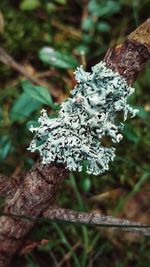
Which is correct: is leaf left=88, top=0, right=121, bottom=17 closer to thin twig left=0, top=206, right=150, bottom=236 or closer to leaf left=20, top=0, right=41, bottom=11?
leaf left=20, top=0, right=41, bottom=11

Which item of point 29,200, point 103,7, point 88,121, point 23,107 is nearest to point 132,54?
point 88,121

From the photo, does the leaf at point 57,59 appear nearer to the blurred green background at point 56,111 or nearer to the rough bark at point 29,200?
the blurred green background at point 56,111

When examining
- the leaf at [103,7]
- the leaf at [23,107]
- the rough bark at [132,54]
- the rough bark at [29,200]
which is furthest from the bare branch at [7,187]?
the leaf at [103,7]

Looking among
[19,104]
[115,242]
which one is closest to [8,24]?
[19,104]

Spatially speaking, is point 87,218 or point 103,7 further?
point 103,7

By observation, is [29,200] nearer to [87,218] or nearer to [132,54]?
[87,218]

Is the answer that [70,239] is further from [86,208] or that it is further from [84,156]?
[84,156]
